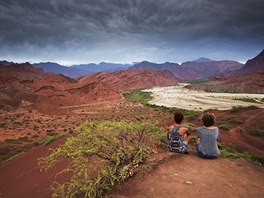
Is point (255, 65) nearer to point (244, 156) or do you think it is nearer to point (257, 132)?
point (257, 132)

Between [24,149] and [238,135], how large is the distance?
51.2 feet

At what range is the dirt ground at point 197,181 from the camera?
15.5 feet

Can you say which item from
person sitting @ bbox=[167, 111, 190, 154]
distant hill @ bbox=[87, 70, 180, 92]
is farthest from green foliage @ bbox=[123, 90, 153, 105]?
person sitting @ bbox=[167, 111, 190, 154]

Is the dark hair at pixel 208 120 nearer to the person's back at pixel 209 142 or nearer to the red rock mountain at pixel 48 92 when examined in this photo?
the person's back at pixel 209 142

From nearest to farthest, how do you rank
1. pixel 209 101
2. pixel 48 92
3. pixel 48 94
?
1. pixel 48 94
2. pixel 209 101
3. pixel 48 92

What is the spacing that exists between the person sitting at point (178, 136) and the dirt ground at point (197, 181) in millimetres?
525

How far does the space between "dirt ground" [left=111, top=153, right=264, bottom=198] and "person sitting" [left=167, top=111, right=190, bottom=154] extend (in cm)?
53

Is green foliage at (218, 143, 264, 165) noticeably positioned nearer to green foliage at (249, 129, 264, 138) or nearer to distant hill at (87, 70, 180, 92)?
green foliage at (249, 129, 264, 138)

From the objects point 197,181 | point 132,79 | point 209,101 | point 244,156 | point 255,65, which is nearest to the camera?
point 197,181

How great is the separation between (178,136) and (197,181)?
1957mm

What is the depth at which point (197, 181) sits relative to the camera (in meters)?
5.18

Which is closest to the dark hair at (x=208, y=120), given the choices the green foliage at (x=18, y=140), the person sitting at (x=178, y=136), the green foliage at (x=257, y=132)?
the person sitting at (x=178, y=136)

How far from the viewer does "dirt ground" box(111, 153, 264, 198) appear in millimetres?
4719

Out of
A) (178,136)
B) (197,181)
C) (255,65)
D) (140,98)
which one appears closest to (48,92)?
(140,98)
